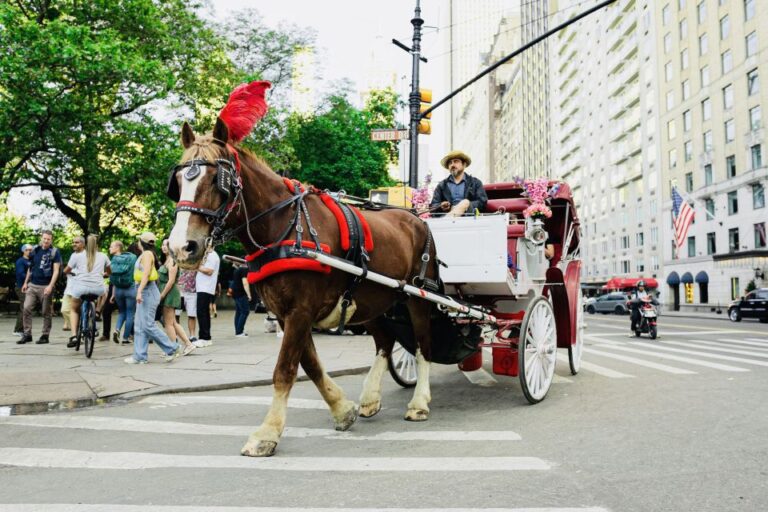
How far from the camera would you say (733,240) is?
43531mm

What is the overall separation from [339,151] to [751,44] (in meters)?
30.1

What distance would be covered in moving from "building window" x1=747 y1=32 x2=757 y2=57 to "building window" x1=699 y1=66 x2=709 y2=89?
16.7 feet

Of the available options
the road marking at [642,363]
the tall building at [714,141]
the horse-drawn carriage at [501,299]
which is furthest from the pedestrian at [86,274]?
the tall building at [714,141]

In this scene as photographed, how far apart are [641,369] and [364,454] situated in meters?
6.37

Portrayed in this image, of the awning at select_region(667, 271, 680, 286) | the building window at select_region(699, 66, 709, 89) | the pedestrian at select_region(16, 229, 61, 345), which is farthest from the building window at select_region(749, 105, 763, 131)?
the pedestrian at select_region(16, 229, 61, 345)

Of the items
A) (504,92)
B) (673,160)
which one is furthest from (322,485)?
(504,92)

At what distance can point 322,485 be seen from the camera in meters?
3.58

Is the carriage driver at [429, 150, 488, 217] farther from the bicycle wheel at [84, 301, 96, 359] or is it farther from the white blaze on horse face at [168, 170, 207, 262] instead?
the bicycle wheel at [84, 301, 96, 359]

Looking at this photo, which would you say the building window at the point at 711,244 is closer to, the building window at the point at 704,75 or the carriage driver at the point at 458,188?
the building window at the point at 704,75

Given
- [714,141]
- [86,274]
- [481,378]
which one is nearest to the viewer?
[481,378]

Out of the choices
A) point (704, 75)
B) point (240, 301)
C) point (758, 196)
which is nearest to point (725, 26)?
point (704, 75)

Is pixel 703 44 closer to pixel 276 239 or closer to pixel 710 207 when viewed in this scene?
pixel 710 207

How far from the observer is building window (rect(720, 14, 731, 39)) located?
44122 mm

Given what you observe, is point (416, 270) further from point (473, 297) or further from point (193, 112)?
point (193, 112)
